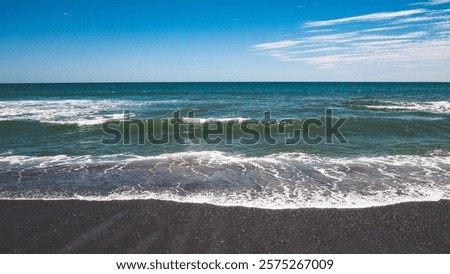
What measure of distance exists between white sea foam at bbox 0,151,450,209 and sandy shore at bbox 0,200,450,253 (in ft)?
1.72

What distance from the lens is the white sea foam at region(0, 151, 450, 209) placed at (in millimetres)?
7430

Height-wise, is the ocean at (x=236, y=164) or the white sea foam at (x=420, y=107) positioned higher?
the white sea foam at (x=420, y=107)

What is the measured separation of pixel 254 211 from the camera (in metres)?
6.59

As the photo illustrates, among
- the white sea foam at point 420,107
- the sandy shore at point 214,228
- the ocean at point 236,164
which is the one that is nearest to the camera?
the sandy shore at point 214,228

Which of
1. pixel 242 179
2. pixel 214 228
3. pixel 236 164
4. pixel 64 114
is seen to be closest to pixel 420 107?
pixel 236 164

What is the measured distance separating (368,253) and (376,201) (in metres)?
2.37

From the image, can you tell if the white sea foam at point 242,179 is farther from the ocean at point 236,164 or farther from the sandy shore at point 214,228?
the sandy shore at point 214,228

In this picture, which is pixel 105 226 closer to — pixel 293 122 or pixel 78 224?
pixel 78 224

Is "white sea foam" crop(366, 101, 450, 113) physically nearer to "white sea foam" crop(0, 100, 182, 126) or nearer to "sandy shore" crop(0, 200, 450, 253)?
"sandy shore" crop(0, 200, 450, 253)

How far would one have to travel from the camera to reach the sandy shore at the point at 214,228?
524cm

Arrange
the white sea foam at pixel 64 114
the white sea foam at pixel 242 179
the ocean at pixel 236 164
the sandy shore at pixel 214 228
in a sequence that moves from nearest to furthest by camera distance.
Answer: the sandy shore at pixel 214 228, the white sea foam at pixel 242 179, the ocean at pixel 236 164, the white sea foam at pixel 64 114

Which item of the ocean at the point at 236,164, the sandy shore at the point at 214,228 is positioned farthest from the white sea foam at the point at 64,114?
the sandy shore at the point at 214,228

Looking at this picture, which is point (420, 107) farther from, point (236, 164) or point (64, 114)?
point (64, 114)

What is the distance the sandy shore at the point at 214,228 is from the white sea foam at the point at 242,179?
53cm
